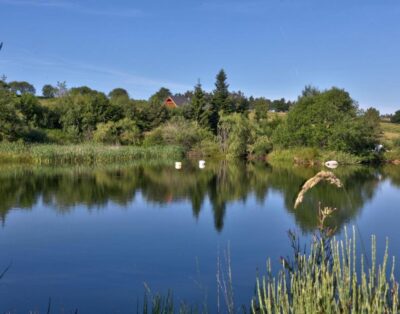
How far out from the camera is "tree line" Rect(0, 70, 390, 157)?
91.2 ft

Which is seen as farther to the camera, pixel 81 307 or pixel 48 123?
pixel 48 123

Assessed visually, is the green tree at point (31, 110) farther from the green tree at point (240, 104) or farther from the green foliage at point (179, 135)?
the green tree at point (240, 104)

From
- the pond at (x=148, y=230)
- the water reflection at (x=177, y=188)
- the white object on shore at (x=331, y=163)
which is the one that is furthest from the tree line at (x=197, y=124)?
the pond at (x=148, y=230)

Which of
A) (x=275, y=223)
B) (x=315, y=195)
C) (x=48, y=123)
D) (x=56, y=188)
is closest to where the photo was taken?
(x=275, y=223)

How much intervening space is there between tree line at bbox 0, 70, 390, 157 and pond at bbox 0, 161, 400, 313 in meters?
8.80

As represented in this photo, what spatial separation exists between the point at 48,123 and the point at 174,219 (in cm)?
2456

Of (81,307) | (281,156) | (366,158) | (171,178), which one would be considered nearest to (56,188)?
(171,178)

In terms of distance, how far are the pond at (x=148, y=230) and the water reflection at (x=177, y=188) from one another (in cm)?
4

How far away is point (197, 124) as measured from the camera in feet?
115

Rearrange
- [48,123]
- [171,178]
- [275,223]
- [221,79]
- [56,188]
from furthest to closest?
1. [221,79]
2. [48,123]
3. [171,178]
4. [56,188]
5. [275,223]

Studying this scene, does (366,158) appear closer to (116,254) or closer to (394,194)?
(394,194)

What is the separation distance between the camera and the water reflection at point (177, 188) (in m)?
12.7

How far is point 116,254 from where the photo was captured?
815 cm

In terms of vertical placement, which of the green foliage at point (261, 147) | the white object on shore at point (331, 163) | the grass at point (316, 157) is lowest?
the white object on shore at point (331, 163)
